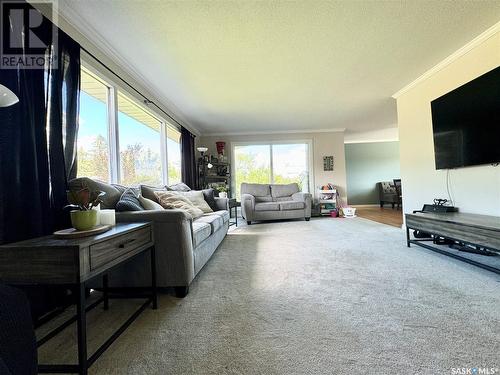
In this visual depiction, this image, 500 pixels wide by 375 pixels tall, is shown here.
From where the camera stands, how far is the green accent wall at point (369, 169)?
8422 mm

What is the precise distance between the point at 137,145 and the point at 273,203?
304 centimetres

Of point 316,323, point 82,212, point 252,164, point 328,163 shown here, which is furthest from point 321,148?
point 82,212

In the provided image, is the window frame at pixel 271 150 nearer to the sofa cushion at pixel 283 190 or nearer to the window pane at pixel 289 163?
the window pane at pixel 289 163

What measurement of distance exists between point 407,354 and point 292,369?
0.54m

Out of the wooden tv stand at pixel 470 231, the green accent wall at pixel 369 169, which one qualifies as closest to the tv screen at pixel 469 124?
the wooden tv stand at pixel 470 231

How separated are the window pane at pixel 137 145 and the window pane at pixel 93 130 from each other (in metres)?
0.27

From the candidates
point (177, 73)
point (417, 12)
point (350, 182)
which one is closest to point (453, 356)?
point (417, 12)

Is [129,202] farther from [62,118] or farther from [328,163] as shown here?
[328,163]

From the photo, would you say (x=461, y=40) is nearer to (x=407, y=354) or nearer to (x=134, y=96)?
(x=407, y=354)

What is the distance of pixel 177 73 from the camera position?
3039 mm

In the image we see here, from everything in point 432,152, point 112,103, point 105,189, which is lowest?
point 105,189

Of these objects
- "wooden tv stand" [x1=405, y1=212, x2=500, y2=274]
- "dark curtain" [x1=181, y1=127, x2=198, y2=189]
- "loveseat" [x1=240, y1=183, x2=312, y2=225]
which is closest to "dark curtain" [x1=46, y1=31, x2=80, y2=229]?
"dark curtain" [x1=181, y1=127, x2=198, y2=189]

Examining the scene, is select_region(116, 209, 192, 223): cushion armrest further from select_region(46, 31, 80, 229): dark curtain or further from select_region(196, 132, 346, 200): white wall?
select_region(196, 132, 346, 200): white wall

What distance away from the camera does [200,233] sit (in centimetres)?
216
